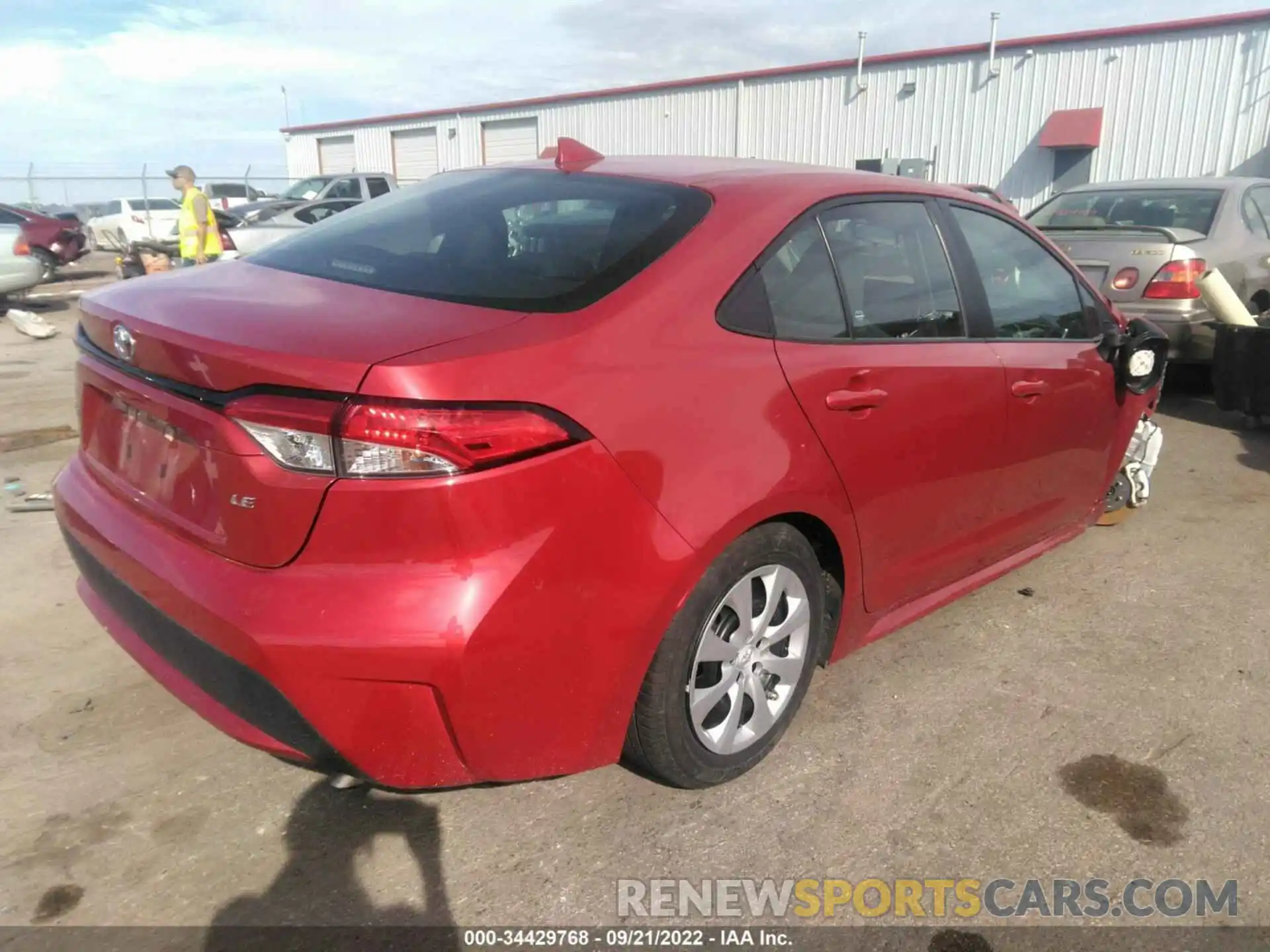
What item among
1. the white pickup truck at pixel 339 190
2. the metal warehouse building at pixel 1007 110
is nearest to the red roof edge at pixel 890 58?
the metal warehouse building at pixel 1007 110

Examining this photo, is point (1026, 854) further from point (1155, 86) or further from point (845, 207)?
point (1155, 86)

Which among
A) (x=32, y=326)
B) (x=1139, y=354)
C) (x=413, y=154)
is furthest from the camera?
(x=413, y=154)

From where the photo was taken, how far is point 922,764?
9.10 ft

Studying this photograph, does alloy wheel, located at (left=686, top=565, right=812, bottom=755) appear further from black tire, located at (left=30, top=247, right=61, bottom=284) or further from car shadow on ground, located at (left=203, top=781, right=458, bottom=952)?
black tire, located at (left=30, top=247, right=61, bottom=284)

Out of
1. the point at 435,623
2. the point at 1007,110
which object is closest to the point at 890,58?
the point at 1007,110

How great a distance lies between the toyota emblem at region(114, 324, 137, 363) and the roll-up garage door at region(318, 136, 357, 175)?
1453 inches

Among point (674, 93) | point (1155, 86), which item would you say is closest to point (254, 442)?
point (1155, 86)

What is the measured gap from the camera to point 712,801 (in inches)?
102

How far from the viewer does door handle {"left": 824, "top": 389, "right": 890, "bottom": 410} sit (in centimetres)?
254

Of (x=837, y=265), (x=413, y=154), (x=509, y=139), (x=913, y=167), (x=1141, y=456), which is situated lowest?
(x=1141, y=456)

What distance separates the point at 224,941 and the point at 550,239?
6.01 feet

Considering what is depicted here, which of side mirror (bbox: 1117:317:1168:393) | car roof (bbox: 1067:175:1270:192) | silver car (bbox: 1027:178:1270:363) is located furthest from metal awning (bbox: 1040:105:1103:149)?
side mirror (bbox: 1117:317:1168:393)

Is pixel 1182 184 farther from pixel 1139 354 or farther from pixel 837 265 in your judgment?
pixel 837 265

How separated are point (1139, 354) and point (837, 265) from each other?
1.79 meters
